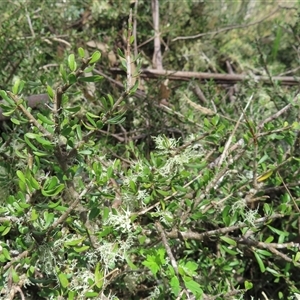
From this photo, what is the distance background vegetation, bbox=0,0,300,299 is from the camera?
→ 893mm

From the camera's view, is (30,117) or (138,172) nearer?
(30,117)

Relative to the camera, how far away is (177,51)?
210cm

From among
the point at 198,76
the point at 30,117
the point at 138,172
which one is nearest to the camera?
the point at 30,117

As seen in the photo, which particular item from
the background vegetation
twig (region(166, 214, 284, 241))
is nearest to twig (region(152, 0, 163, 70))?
the background vegetation

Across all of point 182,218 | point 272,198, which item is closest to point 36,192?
point 182,218

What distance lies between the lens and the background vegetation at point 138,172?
89 cm

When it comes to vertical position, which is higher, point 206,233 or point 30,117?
point 30,117

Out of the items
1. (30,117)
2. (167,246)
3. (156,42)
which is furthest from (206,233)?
(156,42)

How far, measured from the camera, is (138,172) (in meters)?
1.04

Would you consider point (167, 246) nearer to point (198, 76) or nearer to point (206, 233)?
point (206, 233)

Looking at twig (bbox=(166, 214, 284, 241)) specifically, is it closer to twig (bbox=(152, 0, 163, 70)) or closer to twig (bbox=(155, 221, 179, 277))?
twig (bbox=(155, 221, 179, 277))

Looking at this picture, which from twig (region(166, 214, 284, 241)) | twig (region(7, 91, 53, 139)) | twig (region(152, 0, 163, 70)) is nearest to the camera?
twig (region(7, 91, 53, 139))

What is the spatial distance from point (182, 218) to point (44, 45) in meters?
1.19

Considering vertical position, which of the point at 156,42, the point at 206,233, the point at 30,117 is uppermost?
the point at 30,117
